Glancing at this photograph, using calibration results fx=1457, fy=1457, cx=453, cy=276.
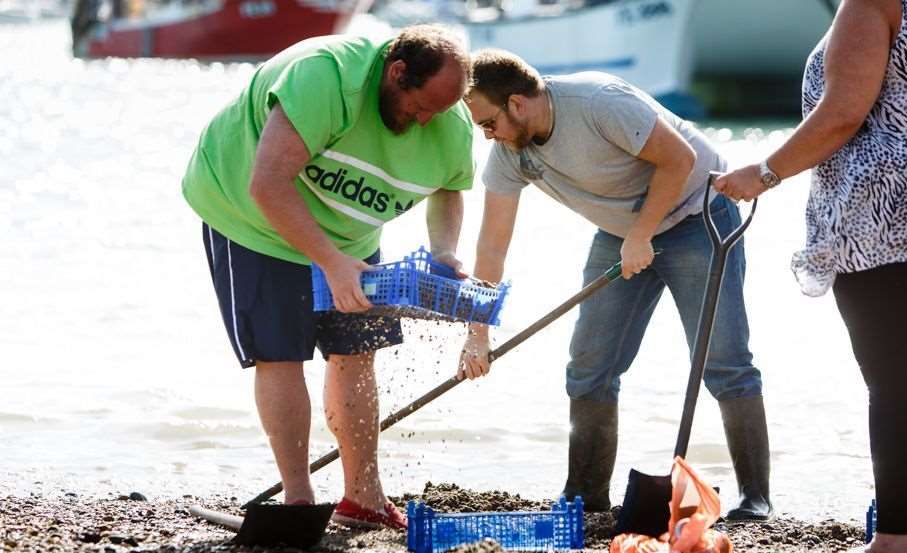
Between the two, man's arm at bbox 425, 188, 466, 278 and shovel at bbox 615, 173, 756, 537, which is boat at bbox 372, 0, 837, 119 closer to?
man's arm at bbox 425, 188, 466, 278

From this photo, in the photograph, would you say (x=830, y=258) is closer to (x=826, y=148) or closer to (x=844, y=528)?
(x=826, y=148)

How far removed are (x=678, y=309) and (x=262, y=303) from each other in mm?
1381

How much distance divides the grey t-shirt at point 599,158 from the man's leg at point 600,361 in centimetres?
21

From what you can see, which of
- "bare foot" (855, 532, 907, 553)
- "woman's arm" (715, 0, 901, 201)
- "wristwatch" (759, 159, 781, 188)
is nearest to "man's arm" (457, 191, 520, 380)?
"wristwatch" (759, 159, 781, 188)

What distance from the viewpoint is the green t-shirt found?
3.99 meters

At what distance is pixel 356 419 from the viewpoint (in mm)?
4621

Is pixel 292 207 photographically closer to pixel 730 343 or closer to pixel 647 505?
pixel 647 505

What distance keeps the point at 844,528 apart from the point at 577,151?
1.56m

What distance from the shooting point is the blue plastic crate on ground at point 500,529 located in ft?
13.6

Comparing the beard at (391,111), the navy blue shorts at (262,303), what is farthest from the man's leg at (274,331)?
the beard at (391,111)

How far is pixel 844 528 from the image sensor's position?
4832 mm

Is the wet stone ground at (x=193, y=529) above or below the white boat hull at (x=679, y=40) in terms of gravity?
below

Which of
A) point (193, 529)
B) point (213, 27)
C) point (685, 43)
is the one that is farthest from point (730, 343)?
point (213, 27)

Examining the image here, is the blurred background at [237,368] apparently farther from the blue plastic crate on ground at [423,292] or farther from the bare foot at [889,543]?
the bare foot at [889,543]
